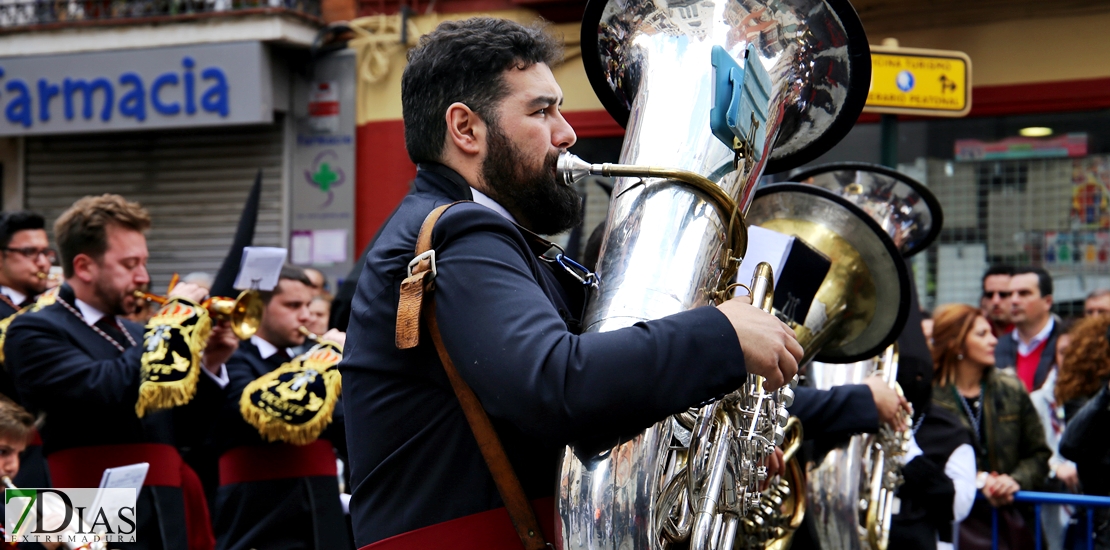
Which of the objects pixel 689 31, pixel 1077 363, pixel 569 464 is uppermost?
pixel 689 31

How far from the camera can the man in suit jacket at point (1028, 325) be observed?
6.60 metres

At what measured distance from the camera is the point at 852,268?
3.25 m

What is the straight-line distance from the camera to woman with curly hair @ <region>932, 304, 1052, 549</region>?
506 cm

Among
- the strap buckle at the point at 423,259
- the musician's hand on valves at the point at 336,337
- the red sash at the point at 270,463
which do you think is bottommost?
the red sash at the point at 270,463

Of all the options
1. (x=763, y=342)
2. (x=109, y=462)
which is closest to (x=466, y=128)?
(x=763, y=342)

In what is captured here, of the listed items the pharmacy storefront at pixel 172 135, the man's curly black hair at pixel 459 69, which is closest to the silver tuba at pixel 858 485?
the man's curly black hair at pixel 459 69

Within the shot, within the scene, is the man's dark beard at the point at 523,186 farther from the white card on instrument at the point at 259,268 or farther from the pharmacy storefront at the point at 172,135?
the pharmacy storefront at the point at 172,135

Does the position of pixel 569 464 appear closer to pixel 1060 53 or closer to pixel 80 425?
pixel 80 425

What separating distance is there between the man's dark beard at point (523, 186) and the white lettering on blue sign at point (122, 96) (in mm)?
8929

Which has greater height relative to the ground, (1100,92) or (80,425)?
(1100,92)

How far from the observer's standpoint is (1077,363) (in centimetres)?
506

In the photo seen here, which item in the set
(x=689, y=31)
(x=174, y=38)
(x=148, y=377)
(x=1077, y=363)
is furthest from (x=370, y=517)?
(x=174, y=38)

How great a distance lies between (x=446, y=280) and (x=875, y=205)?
244 cm

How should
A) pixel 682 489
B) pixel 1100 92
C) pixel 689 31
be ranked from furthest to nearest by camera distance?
pixel 1100 92 < pixel 689 31 < pixel 682 489
